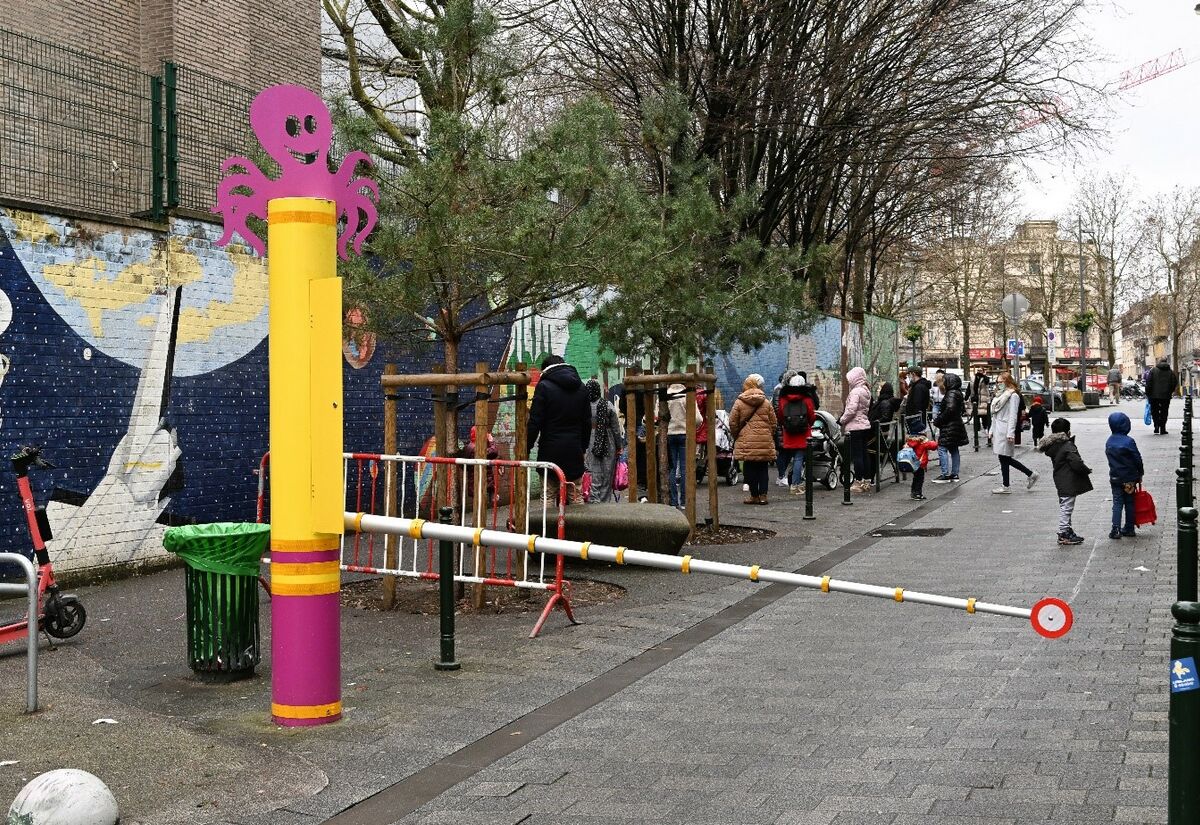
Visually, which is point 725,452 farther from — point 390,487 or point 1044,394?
point 1044,394

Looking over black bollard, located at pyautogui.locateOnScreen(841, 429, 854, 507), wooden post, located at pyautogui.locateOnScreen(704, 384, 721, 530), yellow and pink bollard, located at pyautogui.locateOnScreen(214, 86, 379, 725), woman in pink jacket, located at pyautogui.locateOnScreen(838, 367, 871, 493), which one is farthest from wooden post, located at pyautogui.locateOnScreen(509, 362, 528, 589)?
woman in pink jacket, located at pyautogui.locateOnScreen(838, 367, 871, 493)

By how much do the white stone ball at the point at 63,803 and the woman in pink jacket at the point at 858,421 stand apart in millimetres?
14674

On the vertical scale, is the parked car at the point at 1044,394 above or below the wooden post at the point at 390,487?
above

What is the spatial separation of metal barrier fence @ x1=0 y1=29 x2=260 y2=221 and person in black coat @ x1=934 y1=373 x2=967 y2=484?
11.4m

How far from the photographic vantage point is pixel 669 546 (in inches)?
438

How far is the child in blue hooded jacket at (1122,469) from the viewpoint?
12.1 m

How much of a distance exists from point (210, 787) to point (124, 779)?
1.33 ft

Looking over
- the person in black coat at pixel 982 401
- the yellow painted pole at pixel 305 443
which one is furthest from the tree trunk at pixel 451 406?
the person in black coat at pixel 982 401

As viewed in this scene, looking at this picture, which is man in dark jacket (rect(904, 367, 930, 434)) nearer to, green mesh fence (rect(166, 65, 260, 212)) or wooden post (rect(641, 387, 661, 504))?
wooden post (rect(641, 387, 661, 504))

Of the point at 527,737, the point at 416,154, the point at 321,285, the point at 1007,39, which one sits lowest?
the point at 527,737

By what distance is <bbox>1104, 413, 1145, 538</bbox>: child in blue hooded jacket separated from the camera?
12.1 m

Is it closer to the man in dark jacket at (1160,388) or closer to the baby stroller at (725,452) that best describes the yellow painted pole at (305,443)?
the baby stroller at (725,452)

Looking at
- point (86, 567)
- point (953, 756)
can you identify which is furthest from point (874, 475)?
point (953, 756)

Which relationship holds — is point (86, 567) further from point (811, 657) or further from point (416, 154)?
point (811, 657)
